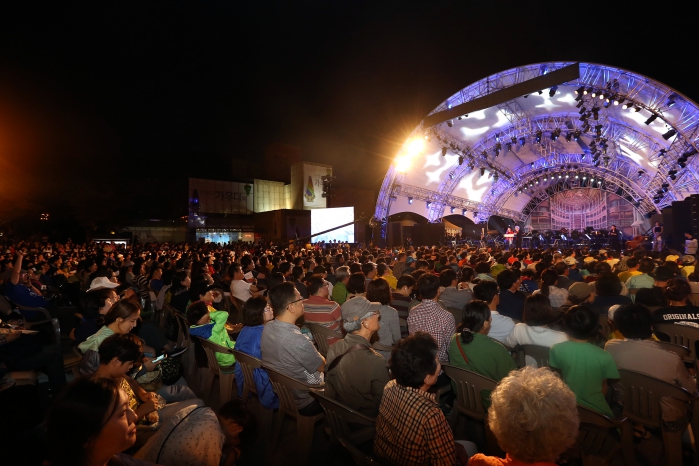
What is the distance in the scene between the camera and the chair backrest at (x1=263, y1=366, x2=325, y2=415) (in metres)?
2.92

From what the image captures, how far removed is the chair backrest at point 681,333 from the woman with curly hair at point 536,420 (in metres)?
3.32

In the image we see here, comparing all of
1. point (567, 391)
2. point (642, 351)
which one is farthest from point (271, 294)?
point (642, 351)

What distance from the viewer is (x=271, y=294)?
3285mm

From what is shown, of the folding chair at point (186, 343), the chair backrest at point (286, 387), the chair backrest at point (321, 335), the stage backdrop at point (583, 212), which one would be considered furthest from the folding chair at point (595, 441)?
the stage backdrop at point (583, 212)

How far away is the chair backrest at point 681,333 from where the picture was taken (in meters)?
3.77

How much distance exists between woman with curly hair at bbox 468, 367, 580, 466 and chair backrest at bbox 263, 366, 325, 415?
1.71 metres

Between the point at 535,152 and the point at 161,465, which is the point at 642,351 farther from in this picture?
the point at 535,152

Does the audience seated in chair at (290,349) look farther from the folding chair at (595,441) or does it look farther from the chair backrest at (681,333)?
the chair backrest at (681,333)

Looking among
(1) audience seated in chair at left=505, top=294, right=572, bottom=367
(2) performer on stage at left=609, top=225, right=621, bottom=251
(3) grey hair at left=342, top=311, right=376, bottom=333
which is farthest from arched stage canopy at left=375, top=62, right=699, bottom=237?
(3) grey hair at left=342, top=311, right=376, bottom=333

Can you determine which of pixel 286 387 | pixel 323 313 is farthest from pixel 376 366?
pixel 323 313

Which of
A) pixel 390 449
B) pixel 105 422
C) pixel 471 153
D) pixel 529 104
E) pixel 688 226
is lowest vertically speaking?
pixel 390 449

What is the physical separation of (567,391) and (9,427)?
14.4 ft

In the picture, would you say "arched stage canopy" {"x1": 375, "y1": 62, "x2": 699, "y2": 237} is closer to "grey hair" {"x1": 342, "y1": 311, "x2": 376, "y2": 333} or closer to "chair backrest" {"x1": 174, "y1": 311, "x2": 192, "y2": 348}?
"grey hair" {"x1": 342, "y1": 311, "x2": 376, "y2": 333}

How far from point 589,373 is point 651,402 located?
0.59 metres
